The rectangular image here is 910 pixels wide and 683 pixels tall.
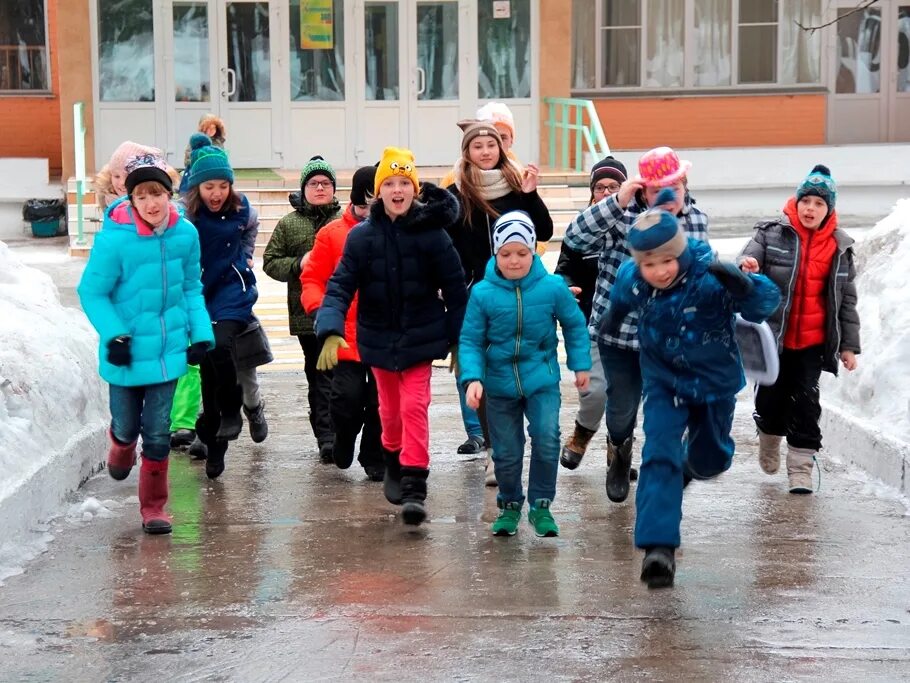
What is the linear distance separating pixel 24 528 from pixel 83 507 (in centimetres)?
57

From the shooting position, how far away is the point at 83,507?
23.9ft

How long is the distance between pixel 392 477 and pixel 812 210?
242 cm

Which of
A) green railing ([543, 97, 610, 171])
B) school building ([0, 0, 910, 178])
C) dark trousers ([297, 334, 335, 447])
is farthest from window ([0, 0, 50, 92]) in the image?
dark trousers ([297, 334, 335, 447])

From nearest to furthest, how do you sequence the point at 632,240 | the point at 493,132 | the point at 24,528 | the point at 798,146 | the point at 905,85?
the point at 632,240
the point at 24,528
the point at 493,132
the point at 798,146
the point at 905,85

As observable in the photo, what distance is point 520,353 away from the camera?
22.1ft

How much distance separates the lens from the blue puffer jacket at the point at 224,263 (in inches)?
318

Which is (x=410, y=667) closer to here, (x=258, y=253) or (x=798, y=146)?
(x=258, y=253)

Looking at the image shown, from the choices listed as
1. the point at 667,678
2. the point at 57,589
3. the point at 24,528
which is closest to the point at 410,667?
the point at 667,678

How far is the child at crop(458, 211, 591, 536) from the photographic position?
22.0 feet

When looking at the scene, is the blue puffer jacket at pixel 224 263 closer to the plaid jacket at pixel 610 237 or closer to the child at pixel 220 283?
the child at pixel 220 283

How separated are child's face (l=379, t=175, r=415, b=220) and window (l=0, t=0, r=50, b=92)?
17387 mm

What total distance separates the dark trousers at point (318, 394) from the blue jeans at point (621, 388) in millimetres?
1950

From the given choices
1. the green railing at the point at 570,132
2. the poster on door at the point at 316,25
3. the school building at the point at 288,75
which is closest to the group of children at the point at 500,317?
the green railing at the point at 570,132

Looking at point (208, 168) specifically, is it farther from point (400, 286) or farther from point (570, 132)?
point (570, 132)
